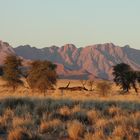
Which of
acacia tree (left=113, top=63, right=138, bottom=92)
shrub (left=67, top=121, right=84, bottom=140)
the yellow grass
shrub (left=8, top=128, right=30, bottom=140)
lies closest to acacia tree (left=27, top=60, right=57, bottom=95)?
acacia tree (left=113, top=63, right=138, bottom=92)

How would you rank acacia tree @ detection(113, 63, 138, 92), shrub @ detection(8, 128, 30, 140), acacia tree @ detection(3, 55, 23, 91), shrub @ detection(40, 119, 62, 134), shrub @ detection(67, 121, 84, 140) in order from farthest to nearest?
acacia tree @ detection(113, 63, 138, 92) < acacia tree @ detection(3, 55, 23, 91) < shrub @ detection(40, 119, 62, 134) < shrub @ detection(67, 121, 84, 140) < shrub @ detection(8, 128, 30, 140)

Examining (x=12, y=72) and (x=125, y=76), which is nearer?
(x=12, y=72)

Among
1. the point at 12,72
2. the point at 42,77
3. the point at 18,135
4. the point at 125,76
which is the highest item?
the point at 12,72

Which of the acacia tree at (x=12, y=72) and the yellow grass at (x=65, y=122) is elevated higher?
the acacia tree at (x=12, y=72)

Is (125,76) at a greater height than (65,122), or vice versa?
(125,76)

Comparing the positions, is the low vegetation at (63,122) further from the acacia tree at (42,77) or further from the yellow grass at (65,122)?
the acacia tree at (42,77)

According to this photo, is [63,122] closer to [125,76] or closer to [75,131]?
[75,131]

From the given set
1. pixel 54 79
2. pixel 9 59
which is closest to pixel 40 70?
pixel 54 79

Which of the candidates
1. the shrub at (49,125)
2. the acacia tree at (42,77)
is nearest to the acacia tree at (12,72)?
the acacia tree at (42,77)

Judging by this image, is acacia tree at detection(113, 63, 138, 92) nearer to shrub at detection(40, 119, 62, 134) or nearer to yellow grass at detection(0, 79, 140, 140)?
yellow grass at detection(0, 79, 140, 140)

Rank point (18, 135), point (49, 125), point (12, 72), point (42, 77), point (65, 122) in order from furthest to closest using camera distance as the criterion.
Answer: point (12, 72), point (42, 77), point (65, 122), point (49, 125), point (18, 135)

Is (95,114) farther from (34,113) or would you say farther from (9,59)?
(9,59)

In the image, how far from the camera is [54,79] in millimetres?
67312

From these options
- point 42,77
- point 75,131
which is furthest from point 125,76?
point 75,131
